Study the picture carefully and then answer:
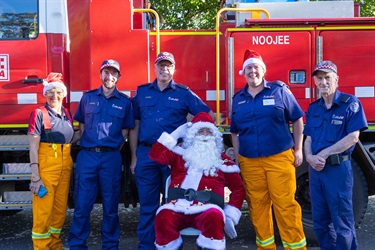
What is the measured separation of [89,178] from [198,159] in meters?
1.13

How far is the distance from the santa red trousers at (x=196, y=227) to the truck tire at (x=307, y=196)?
150 cm

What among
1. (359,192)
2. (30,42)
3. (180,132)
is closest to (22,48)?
(30,42)

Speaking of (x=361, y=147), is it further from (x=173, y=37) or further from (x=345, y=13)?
(x=173, y=37)

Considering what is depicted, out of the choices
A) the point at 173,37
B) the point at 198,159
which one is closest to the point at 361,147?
the point at 198,159

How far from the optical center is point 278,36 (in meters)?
5.35

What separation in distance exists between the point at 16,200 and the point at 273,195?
2529 mm

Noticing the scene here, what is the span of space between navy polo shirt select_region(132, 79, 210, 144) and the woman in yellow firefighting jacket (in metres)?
0.72

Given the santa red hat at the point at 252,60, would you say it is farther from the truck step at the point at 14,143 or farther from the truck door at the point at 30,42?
the truck step at the point at 14,143

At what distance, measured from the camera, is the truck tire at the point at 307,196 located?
5.45 m

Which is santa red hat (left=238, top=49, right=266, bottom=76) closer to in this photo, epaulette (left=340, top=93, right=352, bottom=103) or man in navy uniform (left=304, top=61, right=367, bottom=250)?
man in navy uniform (left=304, top=61, right=367, bottom=250)

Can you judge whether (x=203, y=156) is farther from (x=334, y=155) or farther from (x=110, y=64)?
(x=110, y=64)

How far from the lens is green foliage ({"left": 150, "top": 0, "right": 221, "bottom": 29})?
1382 centimetres

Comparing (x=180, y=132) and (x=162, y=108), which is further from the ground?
(x=162, y=108)

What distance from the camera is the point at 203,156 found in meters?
4.62
